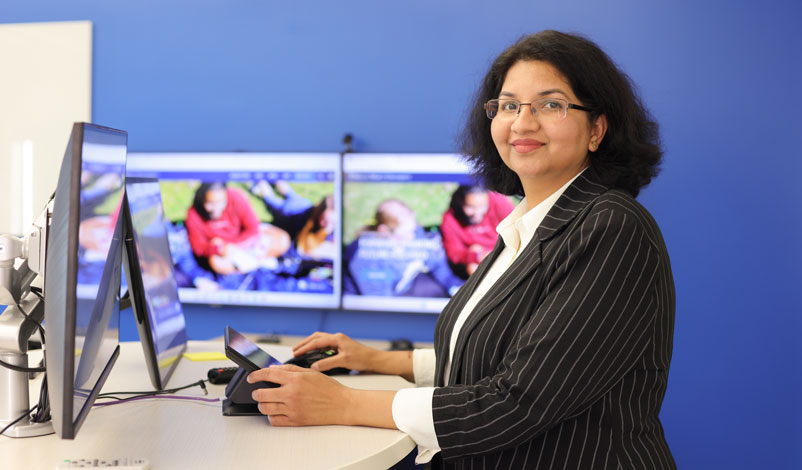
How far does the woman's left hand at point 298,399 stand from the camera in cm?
122

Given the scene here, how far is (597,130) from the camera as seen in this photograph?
1.39 m

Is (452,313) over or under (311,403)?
over

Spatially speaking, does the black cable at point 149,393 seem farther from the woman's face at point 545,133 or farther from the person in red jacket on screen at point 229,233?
the person in red jacket on screen at point 229,233

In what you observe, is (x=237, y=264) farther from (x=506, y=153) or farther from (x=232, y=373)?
(x=506, y=153)

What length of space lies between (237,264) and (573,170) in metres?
2.00

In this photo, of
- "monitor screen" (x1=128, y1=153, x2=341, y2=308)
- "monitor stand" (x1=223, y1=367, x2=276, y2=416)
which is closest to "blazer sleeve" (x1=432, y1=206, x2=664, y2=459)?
"monitor stand" (x1=223, y1=367, x2=276, y2=416)

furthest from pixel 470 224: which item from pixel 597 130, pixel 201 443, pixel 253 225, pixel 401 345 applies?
pixel 201 443

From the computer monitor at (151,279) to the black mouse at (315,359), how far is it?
11.9 inches

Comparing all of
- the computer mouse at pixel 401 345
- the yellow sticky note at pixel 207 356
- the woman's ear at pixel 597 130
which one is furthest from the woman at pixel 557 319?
the computer mouse at pixel 401 345

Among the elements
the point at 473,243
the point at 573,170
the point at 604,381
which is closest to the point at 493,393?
the point at 604,381

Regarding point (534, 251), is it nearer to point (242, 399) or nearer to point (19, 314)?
point (242, 399)

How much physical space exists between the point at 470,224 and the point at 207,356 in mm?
1422

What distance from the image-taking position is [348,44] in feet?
10.1

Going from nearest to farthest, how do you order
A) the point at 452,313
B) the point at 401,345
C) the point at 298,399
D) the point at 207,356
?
the point at 298,399 < the point at 452,313 < the point at 207,356 < the point at 401,345
